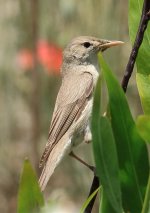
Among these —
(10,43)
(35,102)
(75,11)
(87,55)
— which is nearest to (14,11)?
(10,43)

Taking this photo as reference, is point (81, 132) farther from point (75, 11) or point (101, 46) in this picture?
point (75, 11)

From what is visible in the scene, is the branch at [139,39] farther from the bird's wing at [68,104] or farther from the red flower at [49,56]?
the red flower at [49,56]

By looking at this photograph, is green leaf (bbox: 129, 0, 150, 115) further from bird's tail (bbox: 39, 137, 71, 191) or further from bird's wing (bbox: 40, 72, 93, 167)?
bird's wing (bbox: 40, 72, 93, 167)

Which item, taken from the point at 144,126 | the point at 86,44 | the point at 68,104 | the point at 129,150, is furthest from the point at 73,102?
the point at 144,126

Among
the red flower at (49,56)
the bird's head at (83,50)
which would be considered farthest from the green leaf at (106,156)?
the red flower at (49,56)

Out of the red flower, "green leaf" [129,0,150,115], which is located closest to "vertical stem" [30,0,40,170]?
the red flower

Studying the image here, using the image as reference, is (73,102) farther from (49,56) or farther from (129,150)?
(129,150)
